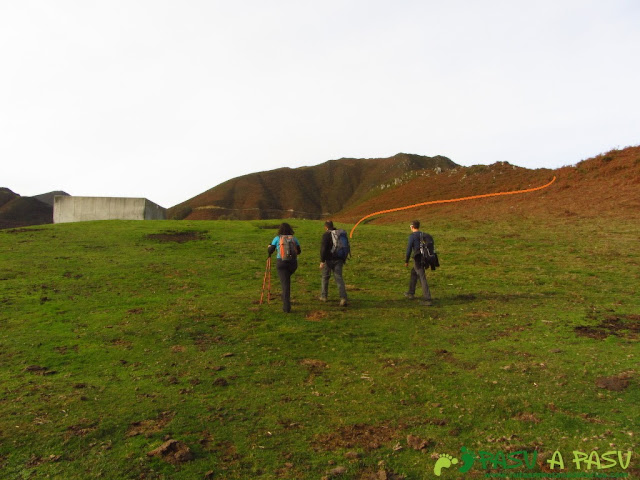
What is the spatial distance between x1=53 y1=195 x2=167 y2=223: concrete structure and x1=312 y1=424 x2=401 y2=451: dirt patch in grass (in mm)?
28921

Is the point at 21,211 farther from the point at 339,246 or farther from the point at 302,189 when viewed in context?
the point at 339,246

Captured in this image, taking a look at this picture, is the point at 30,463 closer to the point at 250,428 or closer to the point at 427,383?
the point at 250,428

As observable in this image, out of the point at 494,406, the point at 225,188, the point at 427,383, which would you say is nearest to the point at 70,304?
the point at 427,383

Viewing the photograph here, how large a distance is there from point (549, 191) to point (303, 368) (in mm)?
35004

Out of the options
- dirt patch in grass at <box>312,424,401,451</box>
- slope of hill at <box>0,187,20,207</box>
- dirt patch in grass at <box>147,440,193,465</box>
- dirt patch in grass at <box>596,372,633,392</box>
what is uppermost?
slope of hill at <box>0,187,20,207</box>

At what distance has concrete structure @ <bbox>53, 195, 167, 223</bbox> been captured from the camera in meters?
31.8

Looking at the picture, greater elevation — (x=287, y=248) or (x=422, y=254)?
(x=287, y=248)

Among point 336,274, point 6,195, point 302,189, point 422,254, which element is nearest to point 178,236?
point 336,274

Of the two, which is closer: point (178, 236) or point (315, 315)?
point (315, 315)

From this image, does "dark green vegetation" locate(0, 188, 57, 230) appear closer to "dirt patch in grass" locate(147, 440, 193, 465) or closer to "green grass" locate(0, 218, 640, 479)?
"green grass" locate(0, 218, 640, 479)

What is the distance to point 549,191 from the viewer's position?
122ft

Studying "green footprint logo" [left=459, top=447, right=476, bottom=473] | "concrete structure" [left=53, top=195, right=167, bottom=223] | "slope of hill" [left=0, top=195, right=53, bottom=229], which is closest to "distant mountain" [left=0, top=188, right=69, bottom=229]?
"slope of hill" [left=0, top=195, right=53, bottom=229]

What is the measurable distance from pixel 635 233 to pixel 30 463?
2338cm

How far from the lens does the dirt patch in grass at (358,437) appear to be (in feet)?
17.0
